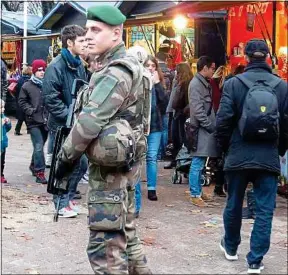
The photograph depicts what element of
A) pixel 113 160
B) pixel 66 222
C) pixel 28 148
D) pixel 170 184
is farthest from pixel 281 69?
pixel 28 148

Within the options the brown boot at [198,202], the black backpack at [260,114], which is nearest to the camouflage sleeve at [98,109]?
the black backpack at [260,114]

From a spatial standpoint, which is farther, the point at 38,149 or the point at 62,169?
the point at 38,149

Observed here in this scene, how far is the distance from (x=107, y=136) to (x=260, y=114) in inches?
62.7

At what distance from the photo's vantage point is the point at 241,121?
4.97m

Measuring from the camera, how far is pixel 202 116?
24.6ft

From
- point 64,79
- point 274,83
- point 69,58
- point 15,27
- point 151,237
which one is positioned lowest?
point 151,237

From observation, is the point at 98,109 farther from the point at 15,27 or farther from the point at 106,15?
the point at 15,27

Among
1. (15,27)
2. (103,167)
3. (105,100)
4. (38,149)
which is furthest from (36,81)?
(15,27)

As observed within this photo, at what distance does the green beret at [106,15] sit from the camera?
12.9 feet

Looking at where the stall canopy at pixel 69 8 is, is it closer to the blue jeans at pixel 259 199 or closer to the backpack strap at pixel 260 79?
the backpack strap at pixel 260 79

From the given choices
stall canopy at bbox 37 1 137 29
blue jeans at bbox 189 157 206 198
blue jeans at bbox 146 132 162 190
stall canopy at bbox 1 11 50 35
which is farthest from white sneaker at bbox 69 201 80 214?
stall canopy at bbox 1 11 50 35

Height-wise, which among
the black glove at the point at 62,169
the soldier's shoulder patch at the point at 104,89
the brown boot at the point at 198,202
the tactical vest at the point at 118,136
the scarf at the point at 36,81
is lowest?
the brown boot at the point at 198,202

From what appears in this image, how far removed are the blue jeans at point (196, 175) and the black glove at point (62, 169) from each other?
377cm

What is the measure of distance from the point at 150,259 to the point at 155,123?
2.47 meters
